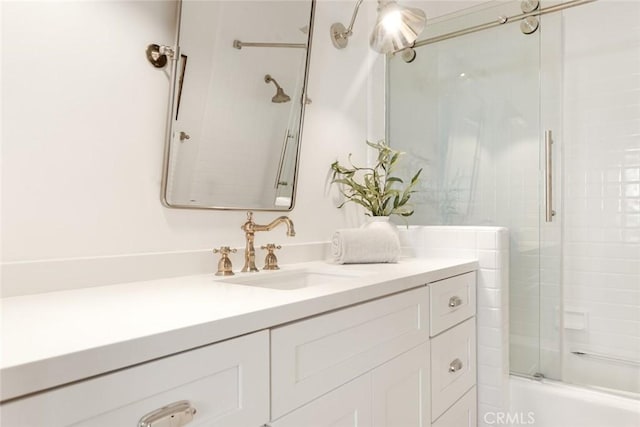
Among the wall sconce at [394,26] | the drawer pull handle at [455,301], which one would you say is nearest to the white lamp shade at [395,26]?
the wall sconce at [394,26]

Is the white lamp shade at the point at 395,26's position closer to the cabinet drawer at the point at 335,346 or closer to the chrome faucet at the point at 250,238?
the chrome faucet at the point at 250,238

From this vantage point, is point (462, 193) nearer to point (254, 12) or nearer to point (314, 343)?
point (254, 12)

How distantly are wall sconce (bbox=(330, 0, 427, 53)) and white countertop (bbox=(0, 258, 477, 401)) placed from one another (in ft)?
3.58

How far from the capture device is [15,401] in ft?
1.51

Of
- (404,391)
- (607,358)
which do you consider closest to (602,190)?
(607,358)

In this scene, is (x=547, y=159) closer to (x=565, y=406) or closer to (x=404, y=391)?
(x=565, y=406)

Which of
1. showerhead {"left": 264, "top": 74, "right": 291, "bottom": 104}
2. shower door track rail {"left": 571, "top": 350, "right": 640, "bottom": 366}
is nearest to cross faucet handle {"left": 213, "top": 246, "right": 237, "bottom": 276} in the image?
showerhead {"left": 264, "top": 74, "right": 291, "bottom": 104}

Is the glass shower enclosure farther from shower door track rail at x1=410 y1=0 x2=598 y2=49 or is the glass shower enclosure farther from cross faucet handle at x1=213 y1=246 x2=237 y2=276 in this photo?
cross faucet handle at x1=213 y1=246 x2=237 y2=276

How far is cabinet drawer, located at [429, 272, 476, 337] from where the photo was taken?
1.32 m

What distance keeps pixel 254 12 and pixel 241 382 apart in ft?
3.86

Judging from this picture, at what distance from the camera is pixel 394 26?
1722mm

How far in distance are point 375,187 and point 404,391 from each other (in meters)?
0.90

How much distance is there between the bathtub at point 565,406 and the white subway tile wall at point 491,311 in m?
0.08

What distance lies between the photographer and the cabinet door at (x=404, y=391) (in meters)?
1.04
